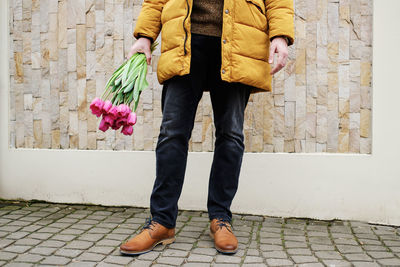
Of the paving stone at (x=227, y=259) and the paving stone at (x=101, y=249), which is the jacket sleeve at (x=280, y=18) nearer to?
the paving stone at (x=227, y=259)

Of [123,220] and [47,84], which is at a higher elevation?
[47,84]

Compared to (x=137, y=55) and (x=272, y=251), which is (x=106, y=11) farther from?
(x=272, y=251)

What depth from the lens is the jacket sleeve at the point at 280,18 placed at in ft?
8.64

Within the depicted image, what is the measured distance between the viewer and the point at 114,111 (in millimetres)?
2465

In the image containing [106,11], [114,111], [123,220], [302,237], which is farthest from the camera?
[106,11]

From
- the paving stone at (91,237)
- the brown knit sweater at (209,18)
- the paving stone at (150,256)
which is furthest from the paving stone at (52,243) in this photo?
the brown knit sweater at (209,18)

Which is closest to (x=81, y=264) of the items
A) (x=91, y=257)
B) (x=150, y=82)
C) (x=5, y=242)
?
(x=91, y=257)

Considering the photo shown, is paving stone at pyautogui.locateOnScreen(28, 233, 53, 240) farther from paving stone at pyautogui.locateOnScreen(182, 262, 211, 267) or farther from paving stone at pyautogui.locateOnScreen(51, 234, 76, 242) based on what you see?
paving stone at pyautogui.locateOnScreen(182, 262, 211, 267)

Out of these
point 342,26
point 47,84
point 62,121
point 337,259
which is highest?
point 342,26

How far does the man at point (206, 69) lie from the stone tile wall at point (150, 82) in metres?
0.89

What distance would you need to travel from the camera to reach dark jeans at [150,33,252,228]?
105 inches

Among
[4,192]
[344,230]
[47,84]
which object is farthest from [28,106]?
[344,230]

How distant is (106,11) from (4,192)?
1.93 metres

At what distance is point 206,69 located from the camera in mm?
2748
